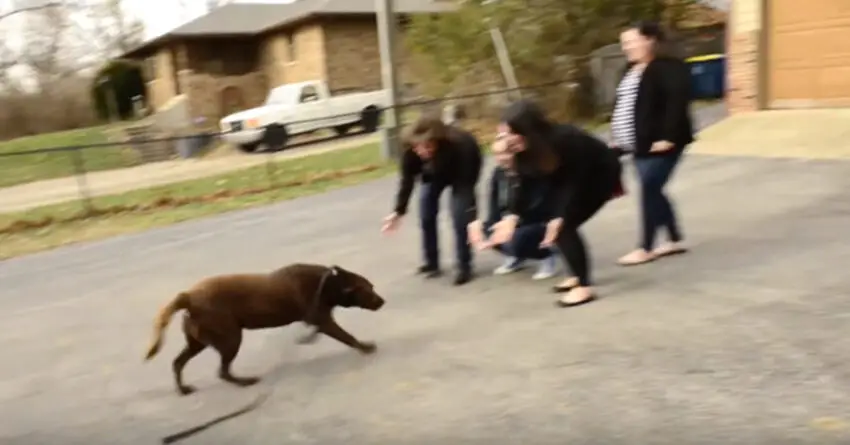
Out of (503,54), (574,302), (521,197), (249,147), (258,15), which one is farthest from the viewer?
(258,15)

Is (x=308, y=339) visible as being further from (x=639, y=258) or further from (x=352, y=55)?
(x=352, y=55)

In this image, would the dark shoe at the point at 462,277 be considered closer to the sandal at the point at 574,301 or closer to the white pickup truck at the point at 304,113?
the sandal at the point at 574,301

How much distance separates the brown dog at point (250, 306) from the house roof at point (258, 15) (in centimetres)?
2290

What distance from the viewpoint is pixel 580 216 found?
4699 mm

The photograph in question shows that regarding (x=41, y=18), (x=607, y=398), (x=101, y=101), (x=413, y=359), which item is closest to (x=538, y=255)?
(x=413, y=359)

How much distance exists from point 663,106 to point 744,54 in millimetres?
7735

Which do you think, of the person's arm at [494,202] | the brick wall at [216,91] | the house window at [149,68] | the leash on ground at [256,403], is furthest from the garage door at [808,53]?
the house window at [149,68]

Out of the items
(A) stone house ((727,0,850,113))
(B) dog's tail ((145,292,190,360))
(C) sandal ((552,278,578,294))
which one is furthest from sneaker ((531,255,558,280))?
(A) stone house ((727,0,850,113))

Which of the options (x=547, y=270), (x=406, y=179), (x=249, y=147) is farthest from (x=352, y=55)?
(x=547, y=270)

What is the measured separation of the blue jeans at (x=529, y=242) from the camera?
213 inches

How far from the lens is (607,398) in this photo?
3.56 m

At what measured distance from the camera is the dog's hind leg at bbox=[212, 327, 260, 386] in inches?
159

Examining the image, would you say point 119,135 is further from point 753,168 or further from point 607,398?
point 607,398

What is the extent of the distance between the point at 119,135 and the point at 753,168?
2457 cm
